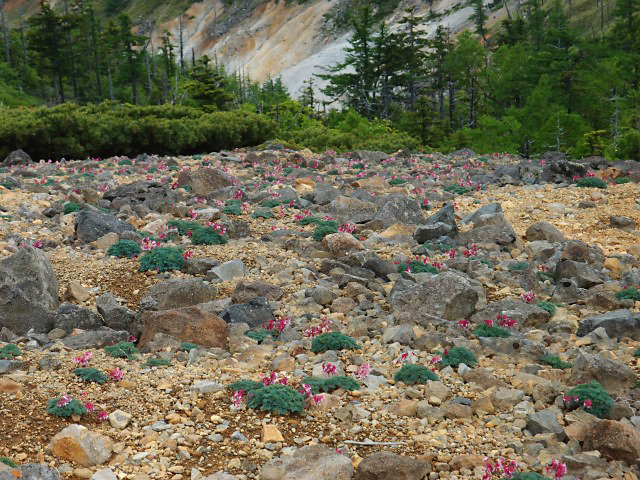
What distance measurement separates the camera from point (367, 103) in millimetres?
44438

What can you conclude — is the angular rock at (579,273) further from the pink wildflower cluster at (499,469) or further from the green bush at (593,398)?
the pink wildflower cluster at (499,469)

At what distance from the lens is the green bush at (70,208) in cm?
1241

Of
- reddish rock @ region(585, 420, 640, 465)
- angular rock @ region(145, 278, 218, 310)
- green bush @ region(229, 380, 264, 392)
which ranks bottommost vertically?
reddish rock @ region(585, 420, 640, 465)

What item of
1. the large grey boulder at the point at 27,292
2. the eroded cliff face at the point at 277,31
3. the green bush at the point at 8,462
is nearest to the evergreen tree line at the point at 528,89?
the large grey boulder at the point at 27,292

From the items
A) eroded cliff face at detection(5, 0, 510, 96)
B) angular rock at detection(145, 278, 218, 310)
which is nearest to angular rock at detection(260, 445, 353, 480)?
angular rock at detection(145, 278, 218, 310)

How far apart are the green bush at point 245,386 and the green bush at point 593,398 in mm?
2765

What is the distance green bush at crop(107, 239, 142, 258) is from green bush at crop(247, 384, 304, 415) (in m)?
4.64

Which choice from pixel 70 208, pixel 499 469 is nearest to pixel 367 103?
pixel 70 208

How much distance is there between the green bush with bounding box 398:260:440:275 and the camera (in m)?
9.33

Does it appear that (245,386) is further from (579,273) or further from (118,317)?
(579,273)

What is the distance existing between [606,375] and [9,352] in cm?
574

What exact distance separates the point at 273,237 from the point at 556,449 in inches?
262

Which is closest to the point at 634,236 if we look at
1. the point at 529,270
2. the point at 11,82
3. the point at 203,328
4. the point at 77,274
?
the point at 529,270

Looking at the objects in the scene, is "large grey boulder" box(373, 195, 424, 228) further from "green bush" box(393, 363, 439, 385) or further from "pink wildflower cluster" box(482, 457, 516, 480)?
"pink wildflower cluster" box(482, 457, 516, 480)
